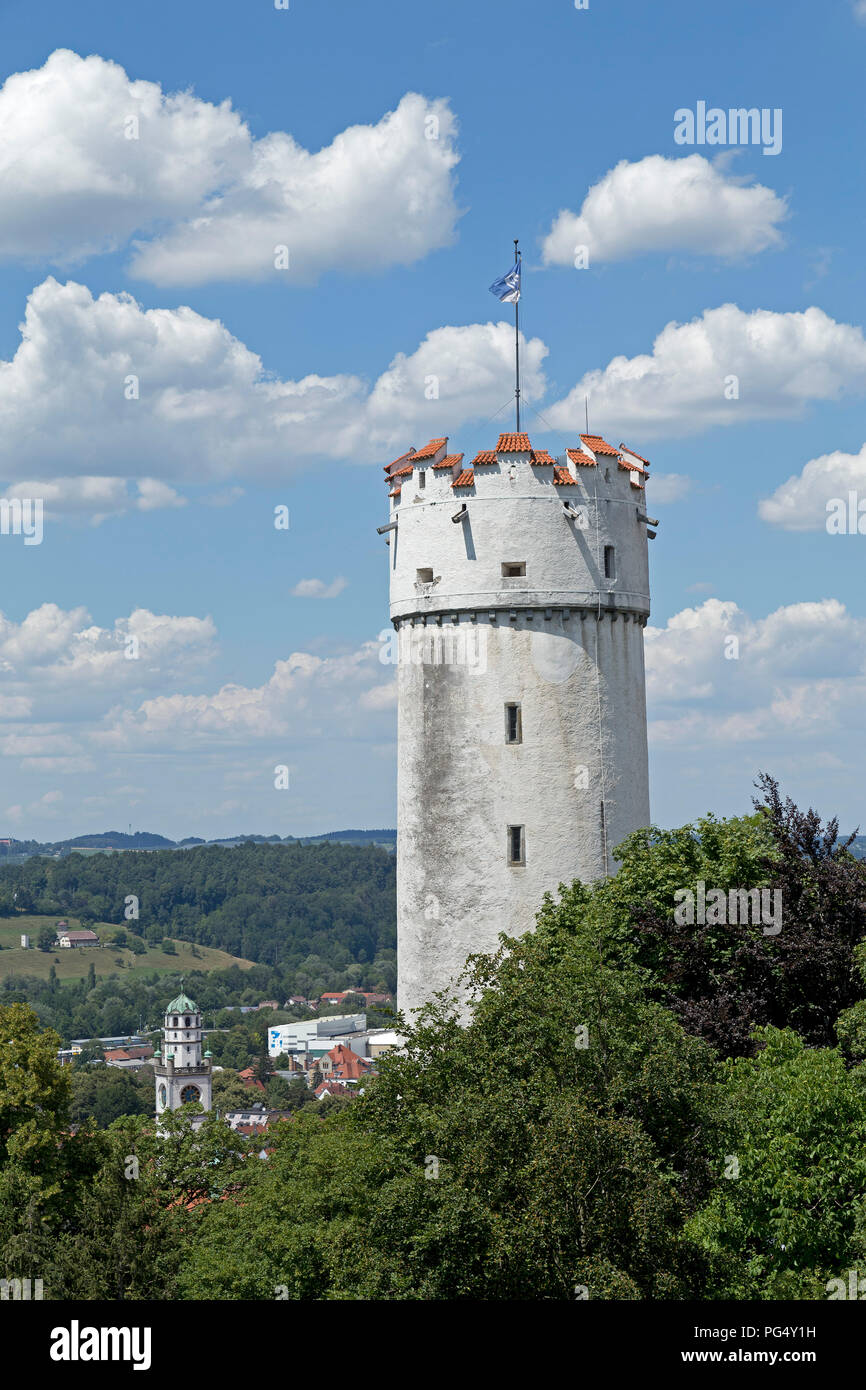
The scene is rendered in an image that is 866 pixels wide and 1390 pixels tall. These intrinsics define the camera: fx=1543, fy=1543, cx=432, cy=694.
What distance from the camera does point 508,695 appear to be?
120 ft

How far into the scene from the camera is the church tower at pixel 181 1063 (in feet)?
497

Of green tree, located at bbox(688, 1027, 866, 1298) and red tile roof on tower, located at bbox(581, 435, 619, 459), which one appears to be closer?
green tree, located at bbox(688, 1027, 866, 1298)

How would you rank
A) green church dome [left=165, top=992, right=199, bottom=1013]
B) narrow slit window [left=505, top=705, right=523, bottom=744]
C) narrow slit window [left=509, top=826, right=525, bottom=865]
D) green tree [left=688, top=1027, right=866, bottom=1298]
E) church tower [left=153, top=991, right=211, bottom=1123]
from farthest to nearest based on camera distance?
green church dome [left=165, top=992, right=199, bottom=1013] < church tower [left=153, top=991, right=211, bottom=1123] < narrow slit window [left=505, top=705, right=523, bottom=744] < narrow slit window [left=509, top=826, right=525, bottom=865] < green tree [left=688, top=1027, right=866, bottom=1298]

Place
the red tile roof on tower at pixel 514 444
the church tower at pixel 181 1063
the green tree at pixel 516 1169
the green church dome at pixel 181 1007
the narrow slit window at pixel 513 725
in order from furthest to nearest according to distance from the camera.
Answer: the green church dome at pixel 181 1007
the church tower at pixel 181 1063
the red tile roof on tower at pixel 514 444
the narrow slit window at pixel 513 725
the green tree at pixel 516 1169

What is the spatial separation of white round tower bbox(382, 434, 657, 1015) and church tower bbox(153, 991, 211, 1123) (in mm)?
119880

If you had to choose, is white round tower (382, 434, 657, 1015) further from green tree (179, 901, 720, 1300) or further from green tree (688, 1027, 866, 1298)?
green tree (688, 1027, 866, 1298)

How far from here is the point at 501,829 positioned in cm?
3616

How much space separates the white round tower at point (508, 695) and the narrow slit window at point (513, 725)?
0.08 feet

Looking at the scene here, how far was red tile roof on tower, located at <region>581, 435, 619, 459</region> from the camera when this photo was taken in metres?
37.8

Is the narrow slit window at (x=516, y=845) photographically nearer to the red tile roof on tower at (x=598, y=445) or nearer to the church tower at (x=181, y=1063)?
the red tile roof on tower at (x=598, y=445)

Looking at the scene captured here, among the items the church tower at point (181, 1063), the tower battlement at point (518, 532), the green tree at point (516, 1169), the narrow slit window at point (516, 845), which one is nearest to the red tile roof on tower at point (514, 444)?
the tower battlement at point (518, 532)

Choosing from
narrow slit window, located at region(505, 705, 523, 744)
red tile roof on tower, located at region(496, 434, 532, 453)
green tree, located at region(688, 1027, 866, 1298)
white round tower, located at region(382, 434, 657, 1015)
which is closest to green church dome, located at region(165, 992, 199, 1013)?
white round tower, located at region(382, 434, 657, 1015)
